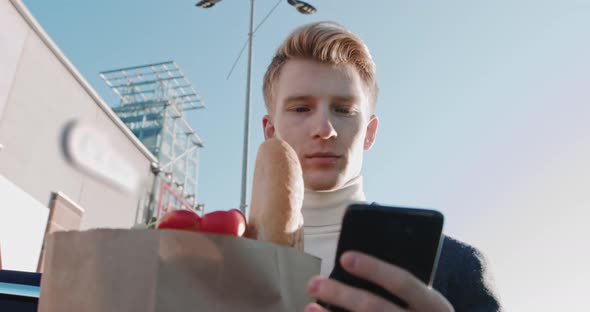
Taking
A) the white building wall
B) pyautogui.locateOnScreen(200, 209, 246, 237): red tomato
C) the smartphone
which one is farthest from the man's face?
the white building wall

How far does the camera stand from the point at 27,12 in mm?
11477

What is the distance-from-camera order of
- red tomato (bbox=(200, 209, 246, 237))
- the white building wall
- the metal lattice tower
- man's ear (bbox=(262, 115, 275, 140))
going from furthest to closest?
the metal lattice tower
the white building wall
man's ear (bbox=(262, 115, 275, 140))
red tomato (bbox=(200, 209, 246, 237))

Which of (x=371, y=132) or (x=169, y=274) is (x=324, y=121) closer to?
(x=371, y=132)

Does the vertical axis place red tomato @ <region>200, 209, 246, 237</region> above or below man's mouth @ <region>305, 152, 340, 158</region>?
below

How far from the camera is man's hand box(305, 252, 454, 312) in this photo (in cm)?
82

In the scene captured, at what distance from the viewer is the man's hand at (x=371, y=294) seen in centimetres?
82

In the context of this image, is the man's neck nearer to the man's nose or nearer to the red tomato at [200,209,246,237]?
the man's nose

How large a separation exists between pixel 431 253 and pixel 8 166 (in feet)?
39.5

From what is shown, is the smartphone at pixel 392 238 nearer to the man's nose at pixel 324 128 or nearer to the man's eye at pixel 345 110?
the man's nose at pixel 324 128

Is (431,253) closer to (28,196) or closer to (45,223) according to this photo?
(28,196)

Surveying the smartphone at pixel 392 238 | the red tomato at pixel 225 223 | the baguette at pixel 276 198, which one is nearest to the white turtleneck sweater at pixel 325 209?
the baguette at pixel 276 198

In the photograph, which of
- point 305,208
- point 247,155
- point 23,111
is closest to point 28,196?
point 23,111

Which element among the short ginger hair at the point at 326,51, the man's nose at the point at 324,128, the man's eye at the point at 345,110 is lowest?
the man's nose at the point at 324,128

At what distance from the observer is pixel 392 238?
0.87 meters
